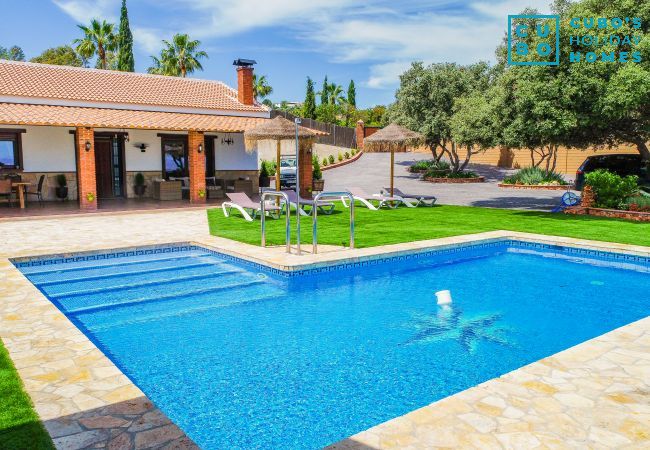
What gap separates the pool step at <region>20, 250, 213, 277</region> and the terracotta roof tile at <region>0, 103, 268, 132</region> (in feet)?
28.5

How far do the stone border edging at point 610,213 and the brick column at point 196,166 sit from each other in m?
13.5

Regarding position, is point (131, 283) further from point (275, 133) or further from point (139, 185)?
point (139, 185)

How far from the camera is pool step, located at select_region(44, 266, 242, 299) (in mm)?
8680

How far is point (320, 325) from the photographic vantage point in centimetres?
745

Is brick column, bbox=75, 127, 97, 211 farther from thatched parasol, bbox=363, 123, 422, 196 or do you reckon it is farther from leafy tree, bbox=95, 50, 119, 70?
leafy tree, bbox=95, 50, 119, 70


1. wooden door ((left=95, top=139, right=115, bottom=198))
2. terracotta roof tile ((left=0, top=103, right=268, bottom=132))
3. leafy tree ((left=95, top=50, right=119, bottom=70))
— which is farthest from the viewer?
leafy tree ((left=95, top=50, right=119, bottom=70))

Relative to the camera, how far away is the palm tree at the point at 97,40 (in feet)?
157

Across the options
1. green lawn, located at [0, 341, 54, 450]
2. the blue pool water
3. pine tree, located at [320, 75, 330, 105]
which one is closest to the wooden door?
the blue pool water

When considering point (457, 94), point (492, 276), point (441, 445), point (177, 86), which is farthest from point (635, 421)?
point (457, 94)

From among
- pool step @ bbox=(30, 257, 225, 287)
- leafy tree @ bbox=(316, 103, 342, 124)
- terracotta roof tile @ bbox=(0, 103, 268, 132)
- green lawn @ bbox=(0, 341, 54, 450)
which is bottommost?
pool step @ bbox=(30, 257, 225, 287)

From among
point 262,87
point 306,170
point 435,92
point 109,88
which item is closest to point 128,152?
point 109,88

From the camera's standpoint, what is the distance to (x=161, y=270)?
1017cm

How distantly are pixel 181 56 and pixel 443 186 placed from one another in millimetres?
30886

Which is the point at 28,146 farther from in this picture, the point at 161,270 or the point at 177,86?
the point at 161,270
